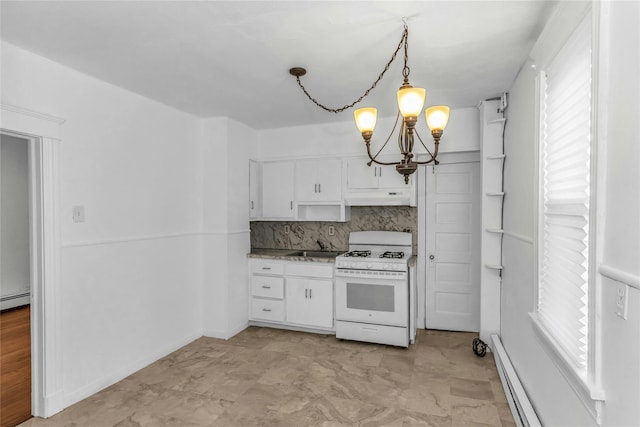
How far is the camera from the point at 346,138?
439cm

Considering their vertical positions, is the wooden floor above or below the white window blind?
below

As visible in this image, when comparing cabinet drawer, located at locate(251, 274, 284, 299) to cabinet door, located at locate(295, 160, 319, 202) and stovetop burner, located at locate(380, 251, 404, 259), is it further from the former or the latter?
stovetop burner, located at locate(380, 251, 404, 259)

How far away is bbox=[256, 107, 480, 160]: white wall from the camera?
13.0 ft

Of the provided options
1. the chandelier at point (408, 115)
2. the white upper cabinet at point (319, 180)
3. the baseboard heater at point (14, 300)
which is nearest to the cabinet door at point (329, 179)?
the white upper cabinet at point (319, 180)

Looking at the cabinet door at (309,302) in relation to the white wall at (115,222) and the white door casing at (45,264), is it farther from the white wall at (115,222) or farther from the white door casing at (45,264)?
the white door casing at (45,264)

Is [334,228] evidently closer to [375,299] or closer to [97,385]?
[375,299]

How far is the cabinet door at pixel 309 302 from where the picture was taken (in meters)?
4.20

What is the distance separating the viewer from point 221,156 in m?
4.12

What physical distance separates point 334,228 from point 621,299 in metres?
3.68

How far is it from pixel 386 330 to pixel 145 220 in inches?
105

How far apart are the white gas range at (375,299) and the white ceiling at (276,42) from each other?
1762 mm

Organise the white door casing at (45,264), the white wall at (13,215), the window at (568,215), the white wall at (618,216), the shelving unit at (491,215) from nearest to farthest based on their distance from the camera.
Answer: the white wall at (618,216) < the window at (568,215) < the white door casing at (45,264) < the shelving unit at (491,215) < the white wall at (13,215)

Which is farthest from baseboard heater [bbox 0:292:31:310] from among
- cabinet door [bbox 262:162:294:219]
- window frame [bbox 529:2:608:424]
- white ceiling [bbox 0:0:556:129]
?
window frame [bbox 529:2:608:424]

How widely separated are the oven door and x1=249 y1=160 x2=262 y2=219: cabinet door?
141cm
